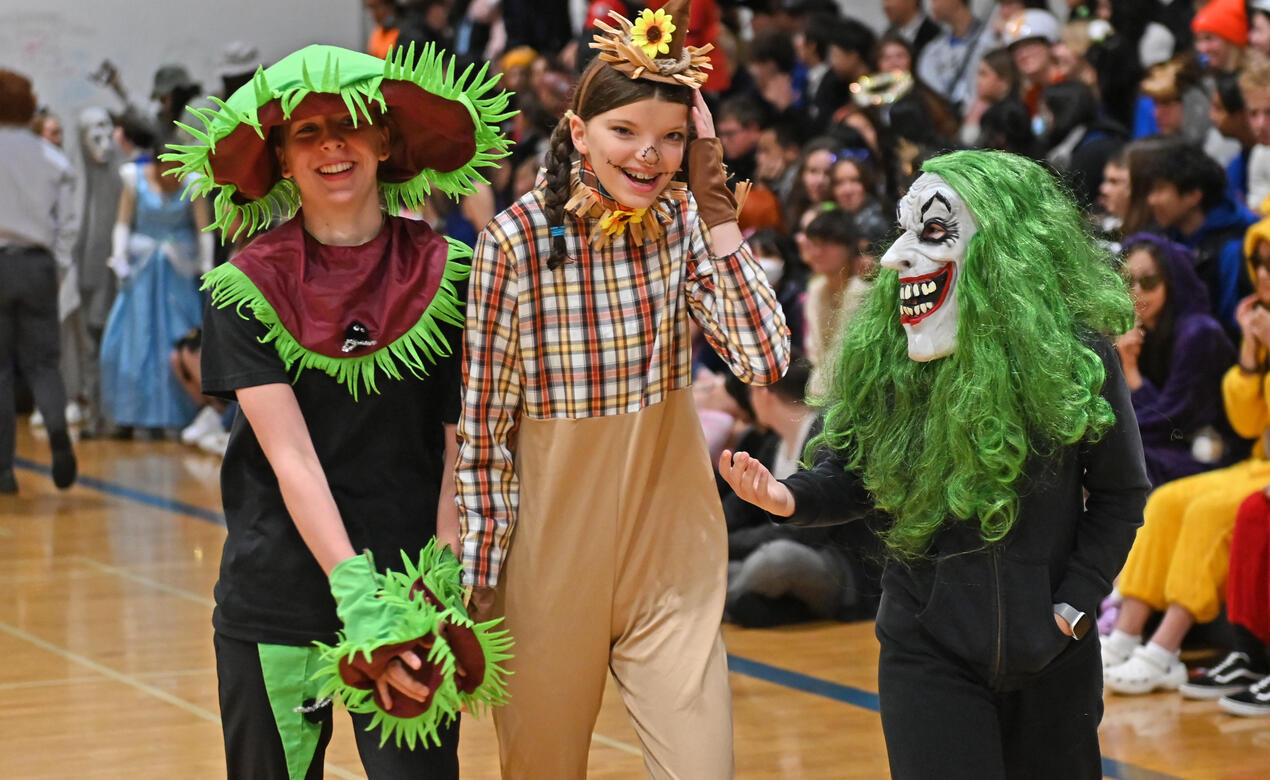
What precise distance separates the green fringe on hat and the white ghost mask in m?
9.70

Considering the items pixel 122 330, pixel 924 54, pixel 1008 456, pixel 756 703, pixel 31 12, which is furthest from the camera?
pixel 31 12

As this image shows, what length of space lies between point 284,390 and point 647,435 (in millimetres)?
626

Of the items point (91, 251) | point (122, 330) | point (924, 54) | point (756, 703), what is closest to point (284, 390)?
point (756, 703)

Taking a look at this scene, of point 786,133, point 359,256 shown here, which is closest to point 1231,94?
point 786,133

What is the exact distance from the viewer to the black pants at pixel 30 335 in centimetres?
900

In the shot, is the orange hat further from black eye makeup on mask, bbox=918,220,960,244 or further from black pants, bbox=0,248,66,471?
black pants, bbox=0,248,66,471

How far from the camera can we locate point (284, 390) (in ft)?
9.68

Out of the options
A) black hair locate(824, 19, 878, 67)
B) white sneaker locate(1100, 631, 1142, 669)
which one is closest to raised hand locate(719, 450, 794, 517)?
white sneaker locate(1100, 631, 1142, 669)

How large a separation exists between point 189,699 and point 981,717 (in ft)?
10.8

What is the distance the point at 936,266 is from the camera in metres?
2.99

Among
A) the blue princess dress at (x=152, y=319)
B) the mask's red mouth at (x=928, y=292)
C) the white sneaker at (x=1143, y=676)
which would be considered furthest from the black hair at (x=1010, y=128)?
the blue princess dress at (x=152, y=319)

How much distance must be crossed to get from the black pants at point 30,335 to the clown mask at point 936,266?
691cm

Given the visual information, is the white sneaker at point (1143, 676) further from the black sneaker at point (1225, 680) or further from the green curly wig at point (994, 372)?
the green curly wig at point (994, 372)

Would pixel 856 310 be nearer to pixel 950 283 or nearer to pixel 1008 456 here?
pixel 950 283
